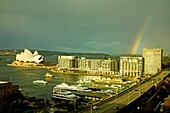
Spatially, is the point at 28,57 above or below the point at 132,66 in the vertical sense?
above

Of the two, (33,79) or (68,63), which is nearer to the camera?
(33,79)

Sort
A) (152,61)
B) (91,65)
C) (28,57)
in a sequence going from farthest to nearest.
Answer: (28,57)
(91,65)
(152,61)

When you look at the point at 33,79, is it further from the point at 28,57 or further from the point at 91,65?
the point at 28,57

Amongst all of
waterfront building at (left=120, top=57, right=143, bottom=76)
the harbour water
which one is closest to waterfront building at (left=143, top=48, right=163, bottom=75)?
waterfront building at (left=120, top=57, right=143, bottom=76)

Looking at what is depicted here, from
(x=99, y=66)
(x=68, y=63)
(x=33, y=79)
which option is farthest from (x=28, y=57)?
(x=33, y=79)

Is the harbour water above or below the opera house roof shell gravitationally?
below

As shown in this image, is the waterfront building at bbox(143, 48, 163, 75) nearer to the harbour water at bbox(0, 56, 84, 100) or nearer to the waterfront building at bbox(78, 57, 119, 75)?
the waterfront building at bbox(78, 57, 119, 75)

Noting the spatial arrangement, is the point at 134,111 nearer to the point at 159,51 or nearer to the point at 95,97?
the point at 95,97

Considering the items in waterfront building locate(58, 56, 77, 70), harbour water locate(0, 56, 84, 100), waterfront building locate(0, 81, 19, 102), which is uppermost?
waterfront building locate(58, 56, 77, 70)

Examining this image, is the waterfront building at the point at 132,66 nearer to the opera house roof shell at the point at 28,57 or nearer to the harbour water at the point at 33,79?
the harbour water at the point at 33,79
